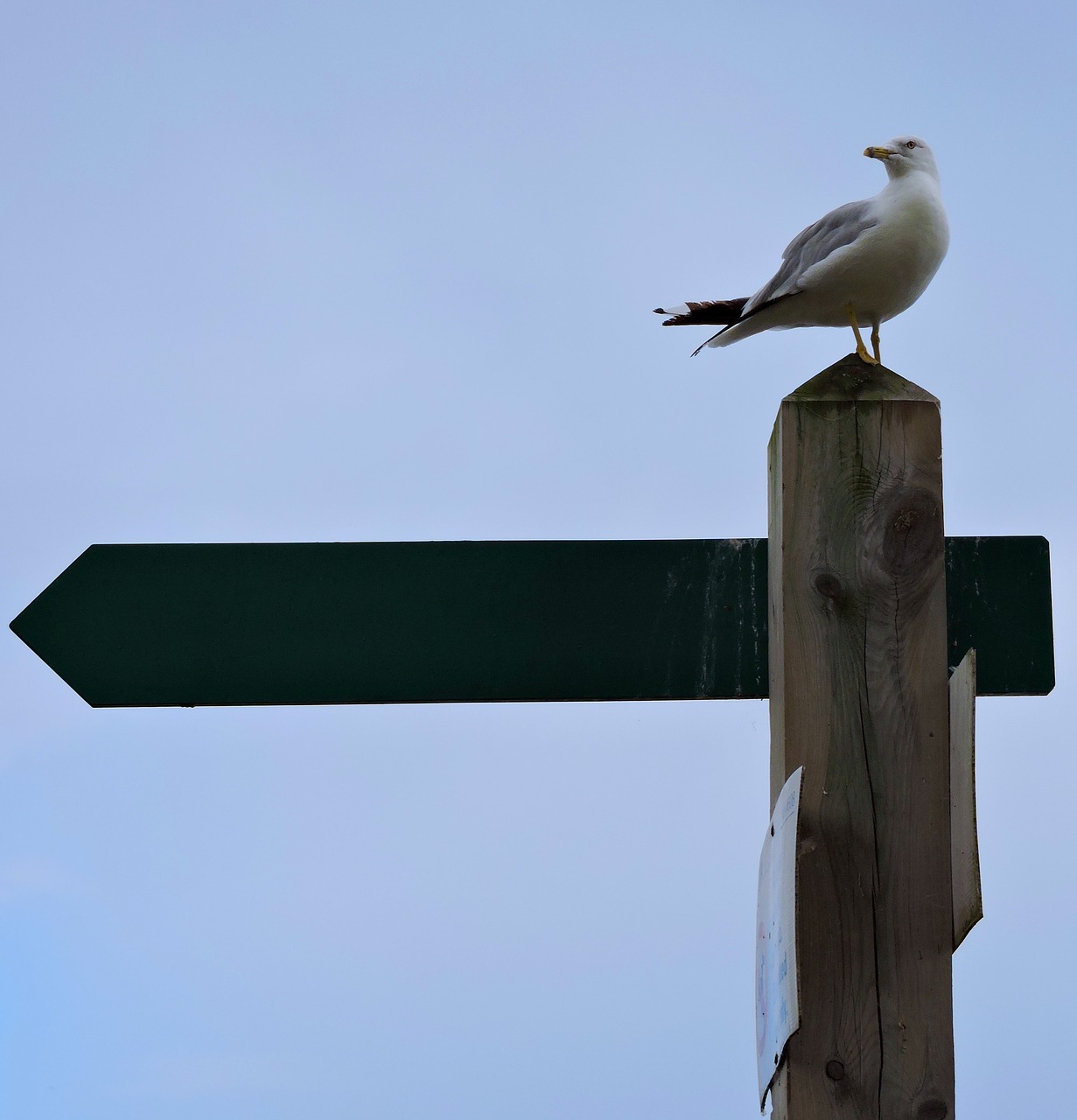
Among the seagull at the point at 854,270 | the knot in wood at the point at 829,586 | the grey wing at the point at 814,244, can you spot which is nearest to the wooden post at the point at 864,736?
the knot in wood at the point at 829,586

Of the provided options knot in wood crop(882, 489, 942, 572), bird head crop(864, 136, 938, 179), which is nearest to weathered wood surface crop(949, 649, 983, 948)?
knot in wood crop(882, 489, 942, 572)

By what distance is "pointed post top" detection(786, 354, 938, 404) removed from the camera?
128 cm

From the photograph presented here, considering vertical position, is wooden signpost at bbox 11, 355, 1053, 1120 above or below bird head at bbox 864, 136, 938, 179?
below

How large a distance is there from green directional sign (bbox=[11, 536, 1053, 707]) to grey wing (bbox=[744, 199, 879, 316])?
18.9 inches

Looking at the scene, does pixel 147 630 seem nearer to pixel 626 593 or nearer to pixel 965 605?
pixel 626 593

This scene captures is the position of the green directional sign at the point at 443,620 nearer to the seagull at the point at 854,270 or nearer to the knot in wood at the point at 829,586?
the knot in wood at the point at 829,586

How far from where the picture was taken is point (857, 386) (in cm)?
129

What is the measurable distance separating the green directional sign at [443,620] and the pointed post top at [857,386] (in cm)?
23

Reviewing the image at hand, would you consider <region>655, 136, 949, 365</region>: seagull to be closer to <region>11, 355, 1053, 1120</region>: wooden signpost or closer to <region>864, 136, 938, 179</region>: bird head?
<region>864, 136, 938, 179</region>: bird head

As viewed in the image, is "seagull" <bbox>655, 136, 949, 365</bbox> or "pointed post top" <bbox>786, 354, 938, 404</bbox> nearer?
"pointed post top" <bbox>786, 354, 938, 404</bbox>

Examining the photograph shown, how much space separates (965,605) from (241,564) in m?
0.86

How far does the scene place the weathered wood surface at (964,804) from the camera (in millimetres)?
1156

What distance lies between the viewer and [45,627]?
152cm

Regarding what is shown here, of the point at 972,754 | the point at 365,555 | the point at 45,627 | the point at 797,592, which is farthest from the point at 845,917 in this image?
the point at 45,627
